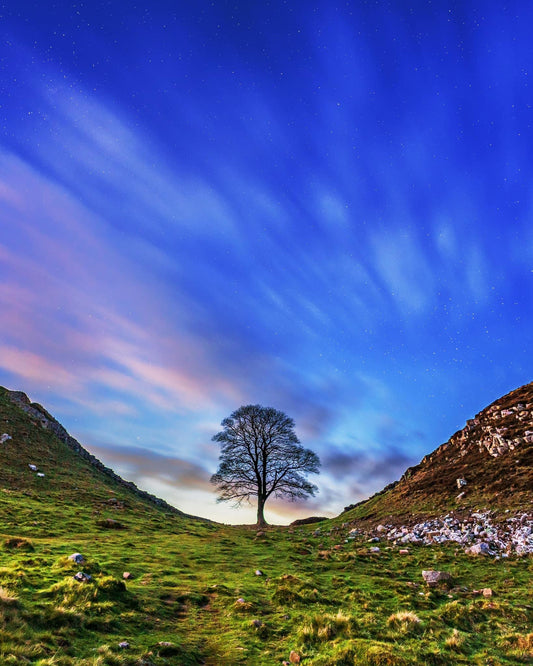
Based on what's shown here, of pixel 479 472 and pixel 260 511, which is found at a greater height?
pixel 479 472

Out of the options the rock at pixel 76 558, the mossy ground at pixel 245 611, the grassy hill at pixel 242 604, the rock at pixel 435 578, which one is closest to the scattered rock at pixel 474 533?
the grassy hill at pixel 242 604

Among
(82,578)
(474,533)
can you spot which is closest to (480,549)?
(474,533)

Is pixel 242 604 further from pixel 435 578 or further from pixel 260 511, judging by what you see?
pixel 260 511

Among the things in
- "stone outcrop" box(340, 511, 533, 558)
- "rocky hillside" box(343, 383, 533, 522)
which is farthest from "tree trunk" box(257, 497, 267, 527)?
"stone outcrop" box(340, 511, 533, 558)

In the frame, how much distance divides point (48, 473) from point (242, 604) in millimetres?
36823

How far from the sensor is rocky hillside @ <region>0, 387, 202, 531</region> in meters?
31.7

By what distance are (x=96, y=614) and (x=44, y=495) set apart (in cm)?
2974

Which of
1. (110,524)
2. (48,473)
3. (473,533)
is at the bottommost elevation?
(473,533)

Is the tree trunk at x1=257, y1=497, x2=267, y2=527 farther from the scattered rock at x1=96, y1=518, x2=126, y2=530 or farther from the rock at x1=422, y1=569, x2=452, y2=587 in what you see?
the rock at x1=422, y1=569, x2=452, y2=587

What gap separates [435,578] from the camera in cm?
1736

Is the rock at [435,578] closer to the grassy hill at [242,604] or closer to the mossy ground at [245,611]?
the mossy ground at [245,611]

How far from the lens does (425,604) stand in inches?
549

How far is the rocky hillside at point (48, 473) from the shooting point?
3173 cm

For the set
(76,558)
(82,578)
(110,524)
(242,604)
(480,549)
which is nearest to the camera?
(82,578)
